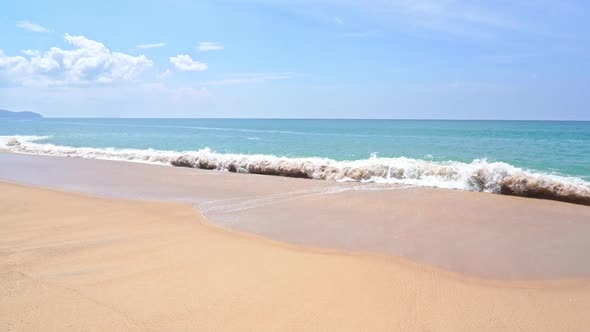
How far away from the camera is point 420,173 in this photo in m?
12.0

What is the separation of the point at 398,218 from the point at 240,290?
409 centimetres

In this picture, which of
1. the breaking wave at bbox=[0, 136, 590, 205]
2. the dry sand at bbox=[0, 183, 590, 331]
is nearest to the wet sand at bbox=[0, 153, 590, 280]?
the dry sand at bbox=[0, 183, 590, 331]

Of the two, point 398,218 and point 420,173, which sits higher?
point 420,173

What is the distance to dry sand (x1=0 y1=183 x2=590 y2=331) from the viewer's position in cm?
316

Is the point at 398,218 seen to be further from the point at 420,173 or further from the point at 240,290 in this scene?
the point at 420,173

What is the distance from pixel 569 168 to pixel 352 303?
15207mm

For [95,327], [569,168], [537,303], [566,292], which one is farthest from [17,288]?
[569,168]

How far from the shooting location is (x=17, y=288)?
146 inches

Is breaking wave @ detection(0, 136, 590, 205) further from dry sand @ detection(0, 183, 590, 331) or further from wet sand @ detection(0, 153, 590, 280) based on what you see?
dry sand @ detection(0, 183, 590, 331)

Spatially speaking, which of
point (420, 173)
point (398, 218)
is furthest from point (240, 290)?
point (420, 173)

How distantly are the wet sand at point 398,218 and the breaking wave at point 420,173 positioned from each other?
0.66 metres

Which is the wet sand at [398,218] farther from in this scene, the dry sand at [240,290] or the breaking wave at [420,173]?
the breaking wave at [420,173]

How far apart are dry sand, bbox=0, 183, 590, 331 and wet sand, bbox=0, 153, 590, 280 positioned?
0.54 metres

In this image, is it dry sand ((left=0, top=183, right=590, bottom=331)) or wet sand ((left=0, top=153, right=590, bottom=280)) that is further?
wet sand ((left=0, top=153, right=590, bottom=280))
